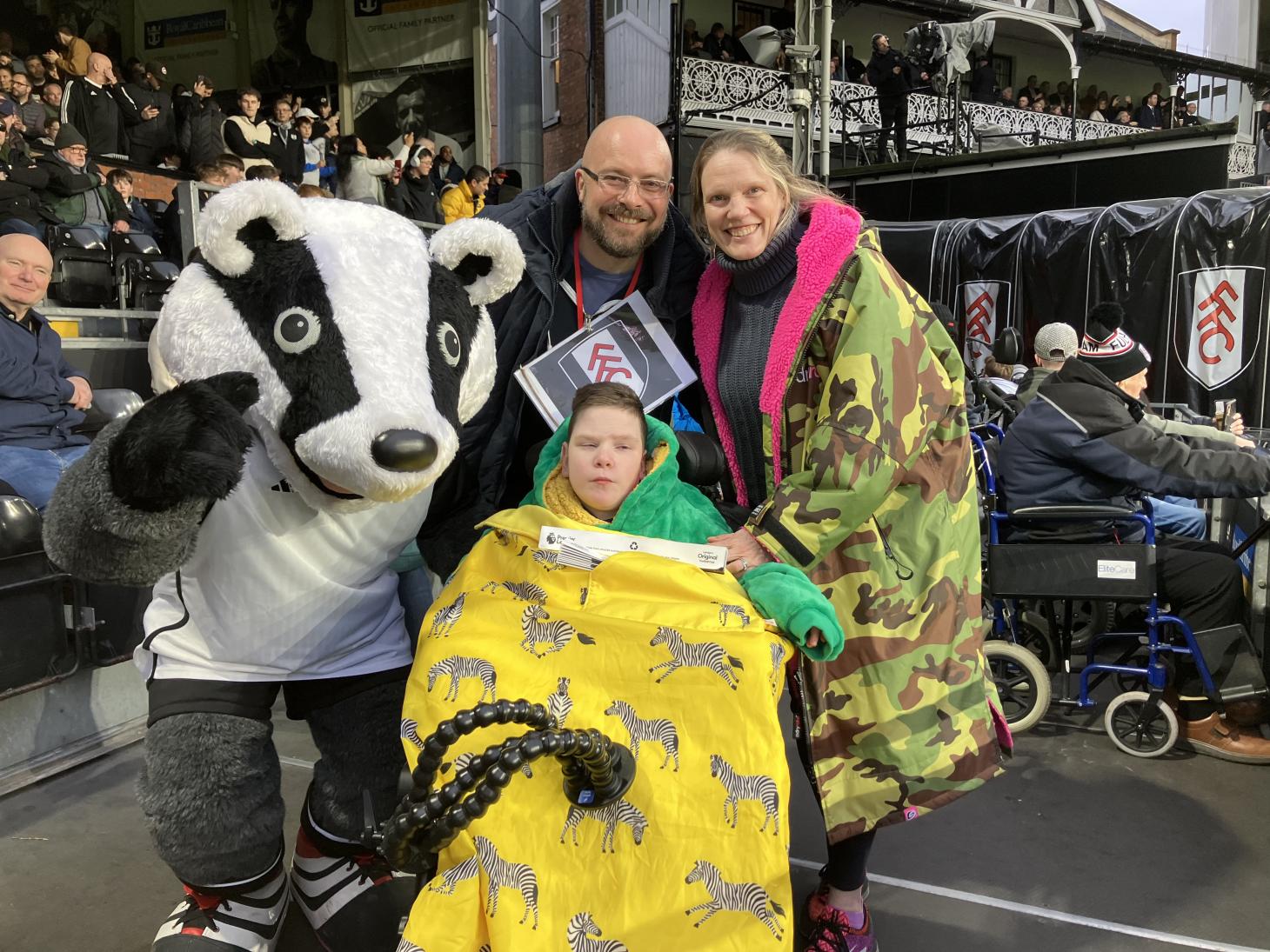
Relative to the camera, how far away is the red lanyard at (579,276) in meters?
2.35

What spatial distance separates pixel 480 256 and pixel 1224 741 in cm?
339

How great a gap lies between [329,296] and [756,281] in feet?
2.99

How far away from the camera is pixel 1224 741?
12.0 ft

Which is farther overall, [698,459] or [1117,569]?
[1117,569]

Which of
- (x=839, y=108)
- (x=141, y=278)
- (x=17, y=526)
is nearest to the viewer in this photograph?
(x=17, y=526)

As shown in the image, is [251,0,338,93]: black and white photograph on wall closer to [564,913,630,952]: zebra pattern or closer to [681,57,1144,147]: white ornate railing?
[681,57,1144,147]: white ornate railing

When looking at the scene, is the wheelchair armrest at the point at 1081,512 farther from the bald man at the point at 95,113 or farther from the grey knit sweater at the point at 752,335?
the bald man at the point at 95,113

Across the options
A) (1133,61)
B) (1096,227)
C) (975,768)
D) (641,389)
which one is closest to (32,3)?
(1096,227)

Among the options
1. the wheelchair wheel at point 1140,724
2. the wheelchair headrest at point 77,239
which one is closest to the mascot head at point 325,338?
the wheelchair wheel at point 1140,724

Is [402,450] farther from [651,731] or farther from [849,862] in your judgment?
[849,862]

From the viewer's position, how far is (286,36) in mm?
13570

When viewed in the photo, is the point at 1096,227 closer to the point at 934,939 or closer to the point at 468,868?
the point at 934,939

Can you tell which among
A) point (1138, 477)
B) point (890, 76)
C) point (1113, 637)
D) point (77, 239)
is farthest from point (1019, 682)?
point (890, 76)

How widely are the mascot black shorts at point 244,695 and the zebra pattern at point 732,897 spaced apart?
749 mm
